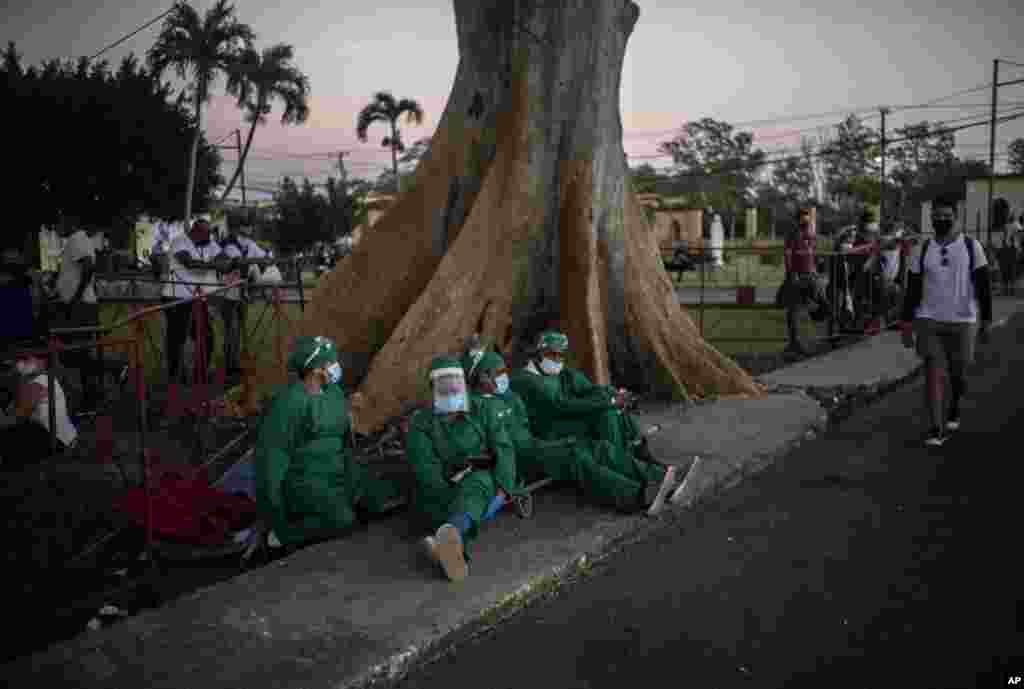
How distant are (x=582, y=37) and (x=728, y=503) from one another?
189 inches

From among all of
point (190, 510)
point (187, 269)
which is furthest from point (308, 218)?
point (190, 510)

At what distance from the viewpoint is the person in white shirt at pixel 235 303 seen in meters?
8.70

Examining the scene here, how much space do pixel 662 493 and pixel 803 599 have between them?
48.2 inches

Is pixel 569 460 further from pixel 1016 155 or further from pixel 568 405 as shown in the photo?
pixel 1016 155

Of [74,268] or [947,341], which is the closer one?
[947,341]

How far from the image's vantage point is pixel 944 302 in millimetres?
7344

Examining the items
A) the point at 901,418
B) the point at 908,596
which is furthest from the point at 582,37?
the point at 908,596

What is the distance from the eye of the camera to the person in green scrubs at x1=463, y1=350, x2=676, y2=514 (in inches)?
210

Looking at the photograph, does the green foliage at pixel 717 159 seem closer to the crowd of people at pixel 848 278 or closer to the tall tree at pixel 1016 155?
the tall tree at pixel 1016 155

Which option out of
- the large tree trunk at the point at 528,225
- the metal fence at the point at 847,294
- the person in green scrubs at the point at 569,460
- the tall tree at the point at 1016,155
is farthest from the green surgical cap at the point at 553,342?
the tall tree at the point at 1016,155

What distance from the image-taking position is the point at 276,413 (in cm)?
498

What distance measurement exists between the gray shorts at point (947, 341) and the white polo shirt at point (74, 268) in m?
8.42

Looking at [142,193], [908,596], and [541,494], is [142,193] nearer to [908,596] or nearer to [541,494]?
[541,494]

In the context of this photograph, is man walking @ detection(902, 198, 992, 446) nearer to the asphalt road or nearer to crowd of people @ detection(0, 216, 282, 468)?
the asphalt road
